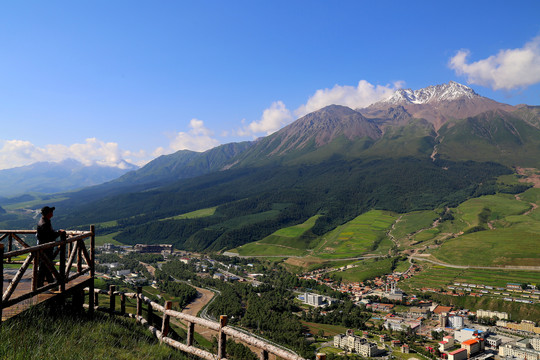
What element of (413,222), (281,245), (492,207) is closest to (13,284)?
(281,245)

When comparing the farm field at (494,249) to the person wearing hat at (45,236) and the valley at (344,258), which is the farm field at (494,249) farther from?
the person wearing hat at (45,236)

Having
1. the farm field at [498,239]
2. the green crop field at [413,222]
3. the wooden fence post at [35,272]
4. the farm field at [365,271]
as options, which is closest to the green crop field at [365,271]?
the farm field at [365,271]

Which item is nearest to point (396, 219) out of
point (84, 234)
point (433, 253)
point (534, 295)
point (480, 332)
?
point (433, 253)

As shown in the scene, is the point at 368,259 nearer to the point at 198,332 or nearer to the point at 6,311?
the point at 198,332

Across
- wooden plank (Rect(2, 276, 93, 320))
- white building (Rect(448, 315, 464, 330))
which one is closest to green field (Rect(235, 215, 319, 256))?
white building (Rect(448, 315, 464, 330))

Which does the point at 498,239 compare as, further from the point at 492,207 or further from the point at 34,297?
the point at 34,297

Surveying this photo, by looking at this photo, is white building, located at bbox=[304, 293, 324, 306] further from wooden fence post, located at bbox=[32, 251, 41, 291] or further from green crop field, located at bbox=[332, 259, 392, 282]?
wooden fence post, located at bbox=[32, 251, 41, 291]

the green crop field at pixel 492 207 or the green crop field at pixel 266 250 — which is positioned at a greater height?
the green crop field at pixel 492 207
